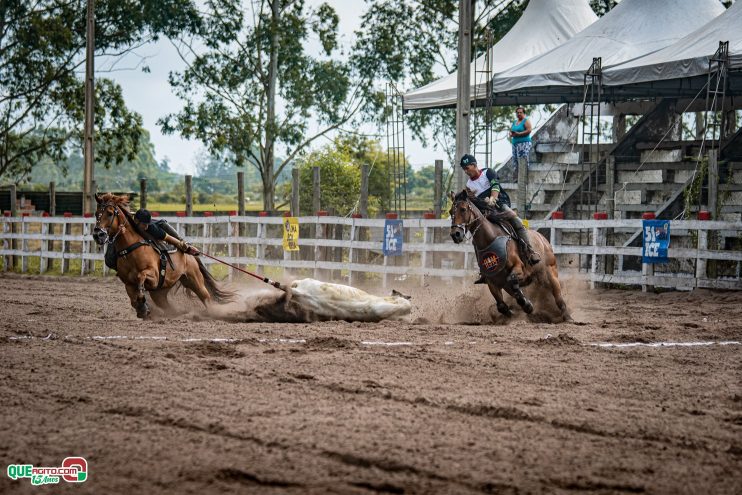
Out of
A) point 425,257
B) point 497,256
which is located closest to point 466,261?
point 425,257

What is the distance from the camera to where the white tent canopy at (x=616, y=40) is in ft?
72.5

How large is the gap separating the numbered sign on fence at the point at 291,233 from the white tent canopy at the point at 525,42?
5.27 m

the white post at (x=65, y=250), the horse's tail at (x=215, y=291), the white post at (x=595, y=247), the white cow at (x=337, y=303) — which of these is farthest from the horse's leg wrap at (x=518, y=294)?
the white post at (x=65, y=250)

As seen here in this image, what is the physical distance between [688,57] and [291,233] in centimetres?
960

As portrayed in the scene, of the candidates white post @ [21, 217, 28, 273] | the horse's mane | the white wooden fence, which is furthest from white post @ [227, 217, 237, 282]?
the horse's mane

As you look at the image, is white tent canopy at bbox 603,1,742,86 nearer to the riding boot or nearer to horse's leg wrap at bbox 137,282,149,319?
the riding boot

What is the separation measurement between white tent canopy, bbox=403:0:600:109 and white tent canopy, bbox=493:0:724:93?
1293 millimetres

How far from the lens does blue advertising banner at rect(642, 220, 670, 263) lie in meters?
17.5

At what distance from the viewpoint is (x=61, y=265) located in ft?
87.9

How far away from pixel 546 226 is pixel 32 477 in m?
15.2

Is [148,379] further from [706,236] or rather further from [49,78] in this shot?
[49,78]

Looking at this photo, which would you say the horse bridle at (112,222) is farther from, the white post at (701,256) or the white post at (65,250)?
the white post at (65,250)

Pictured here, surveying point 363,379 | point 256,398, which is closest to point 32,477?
point 256,398

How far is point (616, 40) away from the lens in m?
22.8
